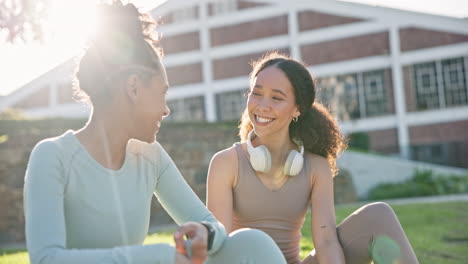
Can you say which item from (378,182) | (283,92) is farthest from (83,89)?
(378,182)

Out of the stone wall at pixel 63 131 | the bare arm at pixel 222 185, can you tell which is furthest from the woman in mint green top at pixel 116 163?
the stone wall at pixel 63 131

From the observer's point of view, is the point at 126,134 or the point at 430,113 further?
the point at 430,113

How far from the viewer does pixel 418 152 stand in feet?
83.9

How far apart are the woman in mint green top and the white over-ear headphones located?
116 cm

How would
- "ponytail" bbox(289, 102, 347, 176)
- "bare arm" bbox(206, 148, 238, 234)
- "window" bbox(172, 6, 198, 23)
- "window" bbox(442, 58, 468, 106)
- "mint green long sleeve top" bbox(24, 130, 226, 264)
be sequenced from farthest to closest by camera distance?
"window" bbox(172, 6, 198, 23) < "window" bbox(442, 58, 468, 106) < "ponytail" bbox(289, 102, 347, 176) < "bare arm" bbox(206, 148, 238, 234) < "mint green long sleeve top" bbox(24, 130, 226, 264)

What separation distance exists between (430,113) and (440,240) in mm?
18310

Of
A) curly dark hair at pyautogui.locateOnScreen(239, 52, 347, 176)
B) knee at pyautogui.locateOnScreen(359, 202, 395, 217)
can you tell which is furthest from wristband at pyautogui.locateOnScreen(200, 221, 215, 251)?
curly dark hair at pyautogui.locateOnScreen(239, 52, 347, 176)

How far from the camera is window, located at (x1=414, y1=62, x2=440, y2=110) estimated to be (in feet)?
83.2

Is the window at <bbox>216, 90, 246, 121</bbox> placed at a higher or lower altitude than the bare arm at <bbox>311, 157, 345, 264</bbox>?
higher

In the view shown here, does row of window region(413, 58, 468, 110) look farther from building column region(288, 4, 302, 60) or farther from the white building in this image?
building column region(288, 4, 302, 60)

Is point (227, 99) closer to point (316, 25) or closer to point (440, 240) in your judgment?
point (316, 25)

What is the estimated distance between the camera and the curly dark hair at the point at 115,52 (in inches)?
99.7

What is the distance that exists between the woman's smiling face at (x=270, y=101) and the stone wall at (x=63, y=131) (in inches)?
331

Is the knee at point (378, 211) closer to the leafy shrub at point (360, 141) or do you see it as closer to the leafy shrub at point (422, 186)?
the leafy shrub at point (422, 186)
